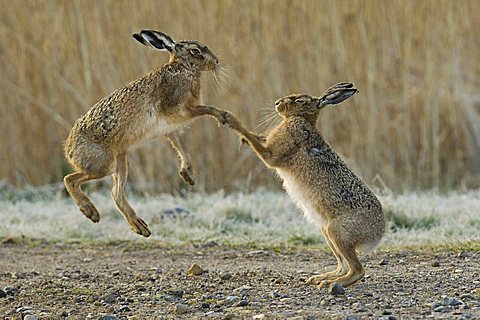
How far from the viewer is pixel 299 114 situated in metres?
6.43

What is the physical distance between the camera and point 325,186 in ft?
19.7

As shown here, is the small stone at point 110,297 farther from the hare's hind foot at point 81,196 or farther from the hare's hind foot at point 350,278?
the hare's hind foot at point 350,278

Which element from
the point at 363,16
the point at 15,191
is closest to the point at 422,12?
the point at 363,16

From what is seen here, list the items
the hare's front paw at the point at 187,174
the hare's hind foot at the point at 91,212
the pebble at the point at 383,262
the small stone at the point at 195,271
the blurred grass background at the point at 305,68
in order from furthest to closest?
the blurred grass background at the point at 305,68 < the pebble at the point at 383,262 < the small stone at the point at 195,271 < the hare's front paw at the point at 187,174 < the hare's hind foot at the point at 91,212

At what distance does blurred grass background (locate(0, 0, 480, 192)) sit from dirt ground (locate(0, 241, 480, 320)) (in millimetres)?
3531

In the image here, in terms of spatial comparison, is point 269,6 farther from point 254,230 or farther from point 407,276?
point 407,276

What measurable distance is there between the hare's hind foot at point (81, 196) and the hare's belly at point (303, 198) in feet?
3.84

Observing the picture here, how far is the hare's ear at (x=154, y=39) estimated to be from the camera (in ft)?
19.8

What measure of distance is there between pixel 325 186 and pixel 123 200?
130cm

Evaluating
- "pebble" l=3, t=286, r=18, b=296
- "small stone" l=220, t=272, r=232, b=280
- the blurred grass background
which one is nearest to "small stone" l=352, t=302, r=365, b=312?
"small stone" l=220, t=272, r=232, b=280

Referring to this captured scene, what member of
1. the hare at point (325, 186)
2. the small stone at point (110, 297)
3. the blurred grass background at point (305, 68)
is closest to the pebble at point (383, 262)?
the hare at point (325, 186)

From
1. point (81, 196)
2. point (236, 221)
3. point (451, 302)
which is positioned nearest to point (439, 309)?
point (451, 302)

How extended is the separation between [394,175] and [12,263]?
496cm

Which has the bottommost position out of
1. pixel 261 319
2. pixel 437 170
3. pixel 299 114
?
pixel 437 170
